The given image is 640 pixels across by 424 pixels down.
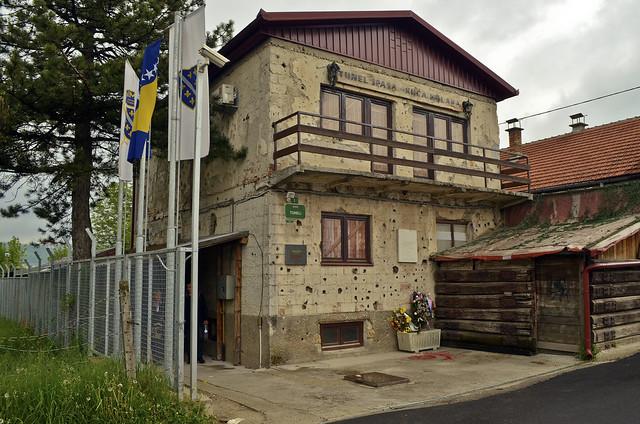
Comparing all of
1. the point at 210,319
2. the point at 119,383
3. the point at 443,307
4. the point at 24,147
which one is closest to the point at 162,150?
the point at 24,147

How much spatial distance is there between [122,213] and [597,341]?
1039cm

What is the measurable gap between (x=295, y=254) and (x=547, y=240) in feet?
20.3

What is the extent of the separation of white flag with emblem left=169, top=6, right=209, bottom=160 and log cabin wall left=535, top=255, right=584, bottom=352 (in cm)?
842

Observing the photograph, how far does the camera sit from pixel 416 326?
47.1ft

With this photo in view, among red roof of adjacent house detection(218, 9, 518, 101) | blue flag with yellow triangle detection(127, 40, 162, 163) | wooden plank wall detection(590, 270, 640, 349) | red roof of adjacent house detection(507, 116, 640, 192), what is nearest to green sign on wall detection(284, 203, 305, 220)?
blue flag with yellow triangle detection(127, 40, 162, 163)

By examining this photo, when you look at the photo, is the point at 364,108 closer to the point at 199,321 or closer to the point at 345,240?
the point at 345,240

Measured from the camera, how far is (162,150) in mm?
15859

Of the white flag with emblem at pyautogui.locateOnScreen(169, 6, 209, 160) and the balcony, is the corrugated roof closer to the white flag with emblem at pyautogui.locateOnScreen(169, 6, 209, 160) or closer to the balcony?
the balcony

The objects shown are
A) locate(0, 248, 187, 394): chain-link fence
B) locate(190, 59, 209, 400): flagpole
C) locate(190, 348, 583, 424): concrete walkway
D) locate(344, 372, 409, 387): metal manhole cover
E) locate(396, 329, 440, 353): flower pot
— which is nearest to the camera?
locate(0, 248, 187, 394): chain-link fence

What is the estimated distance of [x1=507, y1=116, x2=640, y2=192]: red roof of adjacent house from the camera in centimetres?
1783

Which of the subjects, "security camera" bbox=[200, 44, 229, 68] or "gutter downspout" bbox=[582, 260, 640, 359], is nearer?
"security camera" bbox=[200, 44, 229, 68]

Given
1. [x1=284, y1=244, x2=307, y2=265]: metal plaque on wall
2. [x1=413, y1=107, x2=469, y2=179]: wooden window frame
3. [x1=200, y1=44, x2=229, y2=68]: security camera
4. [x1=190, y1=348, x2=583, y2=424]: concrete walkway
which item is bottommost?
[x1=190, y1=348, x2=583, y2=424]: concrete walkway

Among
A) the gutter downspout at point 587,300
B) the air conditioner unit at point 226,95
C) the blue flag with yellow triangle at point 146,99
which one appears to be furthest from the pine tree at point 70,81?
the gutter downspout at point 587,300

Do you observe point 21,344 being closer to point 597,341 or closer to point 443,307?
point 443,307
